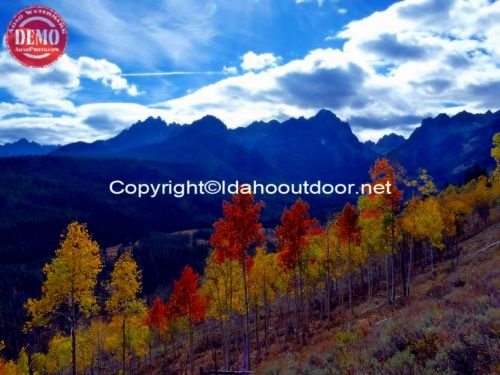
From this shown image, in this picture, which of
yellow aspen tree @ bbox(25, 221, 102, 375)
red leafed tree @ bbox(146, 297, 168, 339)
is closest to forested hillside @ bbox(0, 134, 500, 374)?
yellow aspen tree @ bbox(25, 221, 102, 375)

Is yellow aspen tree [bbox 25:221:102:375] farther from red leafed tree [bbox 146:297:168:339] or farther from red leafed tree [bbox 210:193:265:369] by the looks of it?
red leafed tree [bbox 146:297:168:339]

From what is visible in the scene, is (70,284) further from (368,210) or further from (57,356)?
(57,356)

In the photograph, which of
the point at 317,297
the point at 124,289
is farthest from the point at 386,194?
the point at 317,297

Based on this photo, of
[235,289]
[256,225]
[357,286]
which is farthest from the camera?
[357,286]

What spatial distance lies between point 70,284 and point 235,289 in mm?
18737

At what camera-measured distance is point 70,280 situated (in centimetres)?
2847

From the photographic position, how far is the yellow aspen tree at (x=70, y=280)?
28.1 m

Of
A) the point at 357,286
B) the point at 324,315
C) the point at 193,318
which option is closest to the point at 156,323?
the point at 193,318

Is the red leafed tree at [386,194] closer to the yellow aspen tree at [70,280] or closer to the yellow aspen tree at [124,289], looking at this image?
the yellow aspen tree at [124,289]

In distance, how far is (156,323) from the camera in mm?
58438

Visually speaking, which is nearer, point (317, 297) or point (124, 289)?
point (124, 289)

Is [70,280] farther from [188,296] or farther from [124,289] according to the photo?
[188,296]

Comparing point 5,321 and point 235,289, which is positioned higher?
point 235,289

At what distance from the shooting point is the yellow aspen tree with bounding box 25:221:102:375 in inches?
1108
